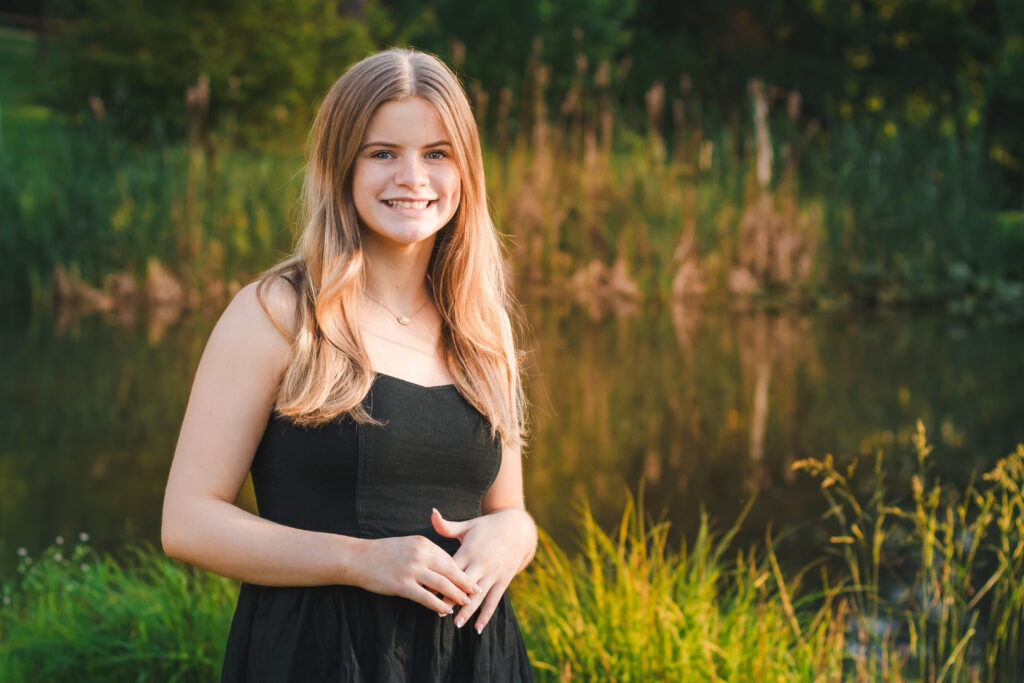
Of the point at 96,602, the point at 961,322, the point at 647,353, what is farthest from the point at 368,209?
the point at 961,322

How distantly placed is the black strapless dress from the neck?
164mm

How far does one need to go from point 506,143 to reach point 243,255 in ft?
8.98

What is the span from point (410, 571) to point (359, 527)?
147mm

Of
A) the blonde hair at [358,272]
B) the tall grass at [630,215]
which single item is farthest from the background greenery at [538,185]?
the blonde hair at [358,272]

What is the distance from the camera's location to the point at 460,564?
153cm

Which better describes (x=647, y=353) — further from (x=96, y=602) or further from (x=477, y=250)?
(x=477, y=250)

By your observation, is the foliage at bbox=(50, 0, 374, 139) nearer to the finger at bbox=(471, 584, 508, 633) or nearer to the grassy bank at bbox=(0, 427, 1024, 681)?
the grassy bank at bbox=(0, 427, 1024, 681)

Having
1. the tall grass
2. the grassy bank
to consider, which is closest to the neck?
the grassy bank

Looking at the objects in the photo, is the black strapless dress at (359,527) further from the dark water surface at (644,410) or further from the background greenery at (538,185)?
the background greenery at (538,185)

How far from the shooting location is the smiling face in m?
1.58

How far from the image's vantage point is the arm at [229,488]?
1.49m

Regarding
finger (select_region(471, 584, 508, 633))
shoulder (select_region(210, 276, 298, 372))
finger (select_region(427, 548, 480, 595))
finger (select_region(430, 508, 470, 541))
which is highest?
shoulder (select_region(210, 276, 298, 372))

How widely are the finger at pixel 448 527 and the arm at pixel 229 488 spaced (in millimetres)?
64

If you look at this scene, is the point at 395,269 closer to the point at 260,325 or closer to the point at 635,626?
the point at 260,325
